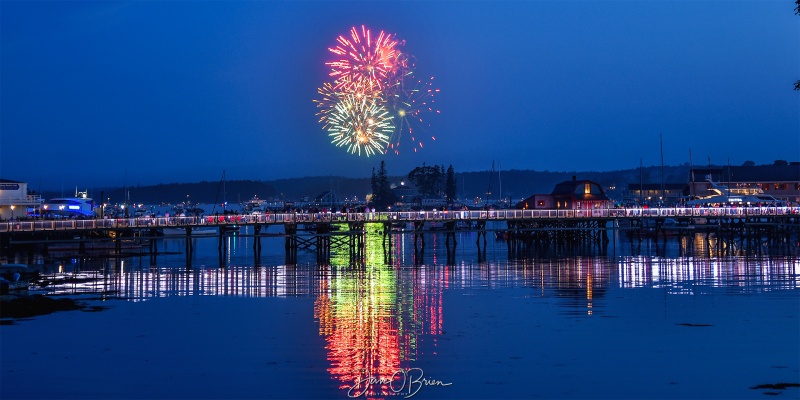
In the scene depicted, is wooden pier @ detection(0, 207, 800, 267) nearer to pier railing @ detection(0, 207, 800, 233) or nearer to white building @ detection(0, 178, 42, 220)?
pier railing @ detection(0, 207, 800, 233)

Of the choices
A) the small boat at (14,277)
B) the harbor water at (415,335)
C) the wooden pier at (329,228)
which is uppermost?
the wooden pier at (329,228)

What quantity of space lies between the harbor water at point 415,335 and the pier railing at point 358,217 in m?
12.9

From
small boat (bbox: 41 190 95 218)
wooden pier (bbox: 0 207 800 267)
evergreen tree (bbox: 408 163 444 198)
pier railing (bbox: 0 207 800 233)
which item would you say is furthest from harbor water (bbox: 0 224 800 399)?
evergreen tree (bbox: 408 163 444 198)

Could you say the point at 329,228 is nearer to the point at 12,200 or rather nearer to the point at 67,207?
the point at 12,200

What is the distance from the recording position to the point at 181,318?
104ft

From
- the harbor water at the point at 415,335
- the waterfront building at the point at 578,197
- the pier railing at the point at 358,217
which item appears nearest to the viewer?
the harbor water at the point at 415,335

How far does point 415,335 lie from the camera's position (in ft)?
89.9

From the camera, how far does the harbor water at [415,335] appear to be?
70.0 ft

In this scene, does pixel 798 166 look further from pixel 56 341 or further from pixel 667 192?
pixel 56 341

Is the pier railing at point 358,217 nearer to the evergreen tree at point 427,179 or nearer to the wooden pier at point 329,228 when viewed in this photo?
the wooden pier at point 329,228

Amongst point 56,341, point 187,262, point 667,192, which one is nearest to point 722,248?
point 187,262

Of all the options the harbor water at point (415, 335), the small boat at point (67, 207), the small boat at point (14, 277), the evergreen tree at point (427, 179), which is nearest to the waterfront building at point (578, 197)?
the harbor water at point (415, 335)

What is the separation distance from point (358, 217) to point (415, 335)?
131 feet

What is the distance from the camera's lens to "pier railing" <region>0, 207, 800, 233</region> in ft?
196
